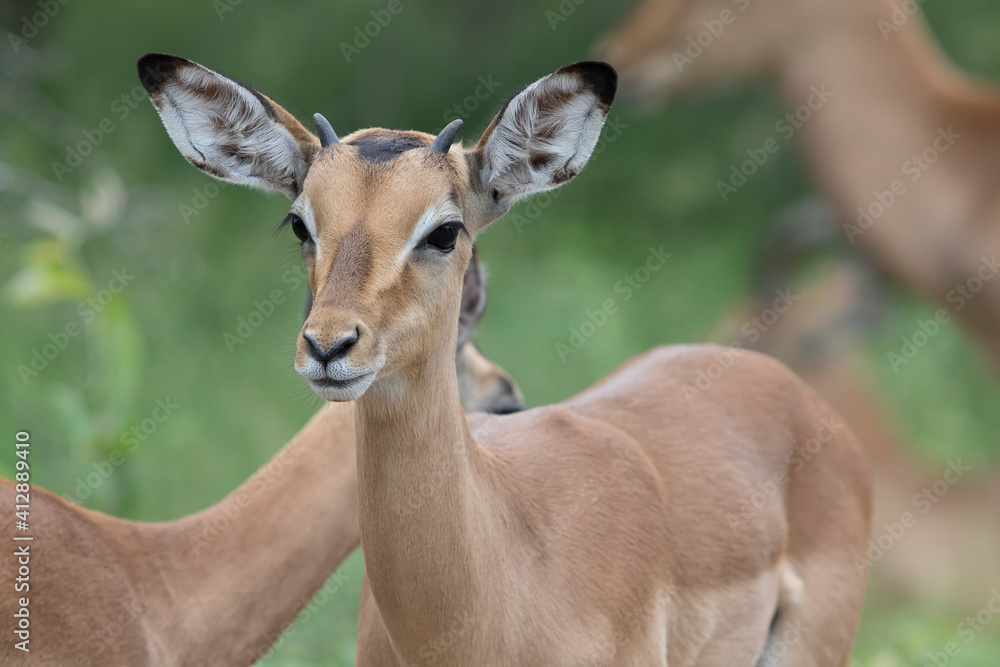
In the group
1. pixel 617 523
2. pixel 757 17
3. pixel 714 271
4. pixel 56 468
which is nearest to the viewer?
pixel 617 523

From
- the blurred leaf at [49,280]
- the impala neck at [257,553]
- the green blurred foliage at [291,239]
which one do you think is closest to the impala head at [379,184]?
the impala neck at [257,553]

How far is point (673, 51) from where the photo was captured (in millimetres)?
7070

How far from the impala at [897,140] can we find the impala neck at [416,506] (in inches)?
164

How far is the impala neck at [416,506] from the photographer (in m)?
2.42

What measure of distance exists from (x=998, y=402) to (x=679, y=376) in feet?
15.9

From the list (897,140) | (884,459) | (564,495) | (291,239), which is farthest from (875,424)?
(564,495)

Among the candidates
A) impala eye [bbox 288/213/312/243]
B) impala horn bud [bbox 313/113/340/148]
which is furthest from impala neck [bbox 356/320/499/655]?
impala horn bud [bbox 313/113/340/148]

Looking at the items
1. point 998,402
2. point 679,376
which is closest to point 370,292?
point 679,376

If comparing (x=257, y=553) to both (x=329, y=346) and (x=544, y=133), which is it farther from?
(x=544, y=133)

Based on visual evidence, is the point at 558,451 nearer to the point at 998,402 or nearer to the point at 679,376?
the point at 679,376

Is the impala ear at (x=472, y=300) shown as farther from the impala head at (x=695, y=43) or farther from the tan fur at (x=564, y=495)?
the impala head at (x=695, y=43)

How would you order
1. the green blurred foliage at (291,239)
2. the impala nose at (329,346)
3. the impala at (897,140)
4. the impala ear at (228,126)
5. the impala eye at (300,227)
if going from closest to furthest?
the impala nose at (329,346), the impala eye at (300,227), the impala ear at (228,126), the impala at (897,140), the green blurred foliage at (291,239)

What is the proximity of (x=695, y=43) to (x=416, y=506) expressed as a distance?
5.19 m

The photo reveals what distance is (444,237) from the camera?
7.93ft
